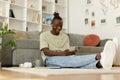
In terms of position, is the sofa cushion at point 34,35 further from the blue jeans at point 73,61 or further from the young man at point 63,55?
the blue jeans at point 73,61

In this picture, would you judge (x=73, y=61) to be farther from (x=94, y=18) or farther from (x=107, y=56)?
(x=94, y=18)

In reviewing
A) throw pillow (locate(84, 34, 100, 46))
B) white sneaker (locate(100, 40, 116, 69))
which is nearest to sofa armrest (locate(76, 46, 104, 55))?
throw pillow (locate(84, 34, 100, 46))

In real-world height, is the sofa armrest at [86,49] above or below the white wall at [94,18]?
below

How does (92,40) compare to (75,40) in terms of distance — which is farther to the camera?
(75,40)

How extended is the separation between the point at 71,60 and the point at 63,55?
0.26m

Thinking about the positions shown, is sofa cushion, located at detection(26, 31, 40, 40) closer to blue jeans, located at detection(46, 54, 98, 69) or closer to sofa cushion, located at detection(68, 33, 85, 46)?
sofa cushion, located at detection(68, 33, 85, 46)

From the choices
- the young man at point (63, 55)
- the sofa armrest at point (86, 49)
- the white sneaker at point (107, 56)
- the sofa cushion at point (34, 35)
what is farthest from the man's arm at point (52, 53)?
the sofa cushion at point (34, 35)

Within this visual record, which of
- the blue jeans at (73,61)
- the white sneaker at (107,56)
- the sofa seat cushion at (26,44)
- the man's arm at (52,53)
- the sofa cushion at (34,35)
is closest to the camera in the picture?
the white sneaker at (107,56)

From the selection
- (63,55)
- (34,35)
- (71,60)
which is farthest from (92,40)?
(71,60)

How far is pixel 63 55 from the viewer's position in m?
2.99

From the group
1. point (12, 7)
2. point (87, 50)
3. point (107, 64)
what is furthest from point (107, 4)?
point (107, 64)

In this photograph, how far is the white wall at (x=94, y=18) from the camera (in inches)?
207

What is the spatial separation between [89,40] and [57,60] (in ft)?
7.09

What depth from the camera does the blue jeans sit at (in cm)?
260
